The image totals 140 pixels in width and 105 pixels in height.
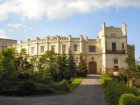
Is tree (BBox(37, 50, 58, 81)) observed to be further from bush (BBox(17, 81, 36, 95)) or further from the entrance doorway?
the entrance doorway

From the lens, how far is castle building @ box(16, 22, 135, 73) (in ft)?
269

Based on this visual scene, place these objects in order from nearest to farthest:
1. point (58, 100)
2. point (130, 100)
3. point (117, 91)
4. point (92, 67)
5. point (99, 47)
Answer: point (130, 100) → point (117, 91) → point (58, 100) → point (92, 67) → point (99, 47)

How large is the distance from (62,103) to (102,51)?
56.4 m

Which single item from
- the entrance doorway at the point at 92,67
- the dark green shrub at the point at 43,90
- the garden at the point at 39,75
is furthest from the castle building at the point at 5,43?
the dark green shrub at the point at 43,90

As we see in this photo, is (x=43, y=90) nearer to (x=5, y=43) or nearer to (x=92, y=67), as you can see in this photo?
(x=92, y=67)

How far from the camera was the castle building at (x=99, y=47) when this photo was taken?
3223 inches

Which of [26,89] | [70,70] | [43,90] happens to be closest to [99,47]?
[70,70]

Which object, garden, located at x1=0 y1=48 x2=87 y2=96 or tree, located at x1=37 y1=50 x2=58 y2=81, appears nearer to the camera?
garden, located at x1=0 y1=48 x2=87 y2=96

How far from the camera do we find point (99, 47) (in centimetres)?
8475

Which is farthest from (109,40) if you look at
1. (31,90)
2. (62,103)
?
(62,103)

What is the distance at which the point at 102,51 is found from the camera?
83.2 meters

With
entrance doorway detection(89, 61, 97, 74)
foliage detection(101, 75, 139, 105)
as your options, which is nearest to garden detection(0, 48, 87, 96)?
entrance doorway detection(89, 61, 97, 74)

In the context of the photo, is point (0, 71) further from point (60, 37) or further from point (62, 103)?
point (60, 37)

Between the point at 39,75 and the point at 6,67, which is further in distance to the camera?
the point at 39,75
